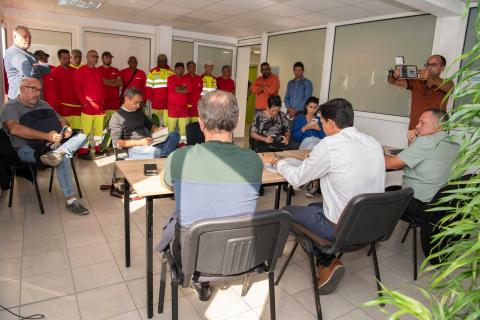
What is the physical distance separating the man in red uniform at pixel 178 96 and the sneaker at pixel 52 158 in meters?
3.39

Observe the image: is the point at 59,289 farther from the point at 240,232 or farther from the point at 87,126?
the point at 87,126

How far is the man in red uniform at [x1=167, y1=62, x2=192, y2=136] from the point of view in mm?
6418

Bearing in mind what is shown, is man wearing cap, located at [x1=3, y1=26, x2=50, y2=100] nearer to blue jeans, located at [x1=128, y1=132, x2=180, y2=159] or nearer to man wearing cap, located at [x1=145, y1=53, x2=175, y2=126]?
blue jeans, located at [x1=128, y1=132, x2=180, y2=159]

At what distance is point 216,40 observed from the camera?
8031 millimetres

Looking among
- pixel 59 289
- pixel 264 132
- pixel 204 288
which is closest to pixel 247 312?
pixel 204 288

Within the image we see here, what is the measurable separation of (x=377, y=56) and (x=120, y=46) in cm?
503

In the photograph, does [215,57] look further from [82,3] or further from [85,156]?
[85,156]

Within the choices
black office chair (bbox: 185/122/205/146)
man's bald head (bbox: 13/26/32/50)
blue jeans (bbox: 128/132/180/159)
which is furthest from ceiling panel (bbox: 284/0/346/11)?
man's bald head (bbox: 13/26/32/50)

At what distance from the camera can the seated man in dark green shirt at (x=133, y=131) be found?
353 cm

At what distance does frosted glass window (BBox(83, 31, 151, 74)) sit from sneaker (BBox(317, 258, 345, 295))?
6303 millimetres

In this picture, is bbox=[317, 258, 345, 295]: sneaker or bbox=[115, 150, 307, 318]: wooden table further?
bbox=[317, 258, 345, 295]: sneaker

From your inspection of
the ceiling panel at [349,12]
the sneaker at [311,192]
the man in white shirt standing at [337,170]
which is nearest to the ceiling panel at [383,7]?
the ceiling panel at [349,12]

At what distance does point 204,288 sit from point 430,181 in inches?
71.4

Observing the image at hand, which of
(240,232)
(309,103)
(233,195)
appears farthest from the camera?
(309,103)
